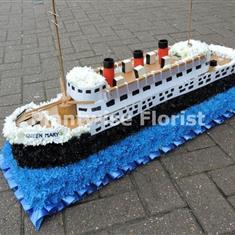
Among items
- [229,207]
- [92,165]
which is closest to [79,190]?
[92,165]

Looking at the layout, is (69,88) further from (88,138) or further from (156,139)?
(156,139)

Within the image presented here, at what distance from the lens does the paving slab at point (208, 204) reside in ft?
6.34

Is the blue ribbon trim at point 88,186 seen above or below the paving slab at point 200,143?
above

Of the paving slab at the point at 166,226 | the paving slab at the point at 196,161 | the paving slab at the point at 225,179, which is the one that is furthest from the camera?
the paving slab at the point at 196,161

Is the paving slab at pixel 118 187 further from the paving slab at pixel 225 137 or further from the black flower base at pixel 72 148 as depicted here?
the paving slab at pixel 225 137

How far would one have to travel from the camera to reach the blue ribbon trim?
78.8 inches

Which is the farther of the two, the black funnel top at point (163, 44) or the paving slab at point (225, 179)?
the black funnel top at point (163, 44)

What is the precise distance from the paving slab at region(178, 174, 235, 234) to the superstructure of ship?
546mm

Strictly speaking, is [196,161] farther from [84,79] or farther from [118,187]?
[84,79]

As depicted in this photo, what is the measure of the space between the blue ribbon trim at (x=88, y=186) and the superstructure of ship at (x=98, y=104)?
0.70 feet

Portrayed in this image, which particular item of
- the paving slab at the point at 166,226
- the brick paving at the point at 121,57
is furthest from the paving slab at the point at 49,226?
the paving slab at the point at 166,226

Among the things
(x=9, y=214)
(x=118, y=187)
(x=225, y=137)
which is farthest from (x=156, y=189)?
(x=9, y=214)

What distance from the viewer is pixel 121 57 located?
418 cm

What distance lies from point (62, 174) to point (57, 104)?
1.51 feet
